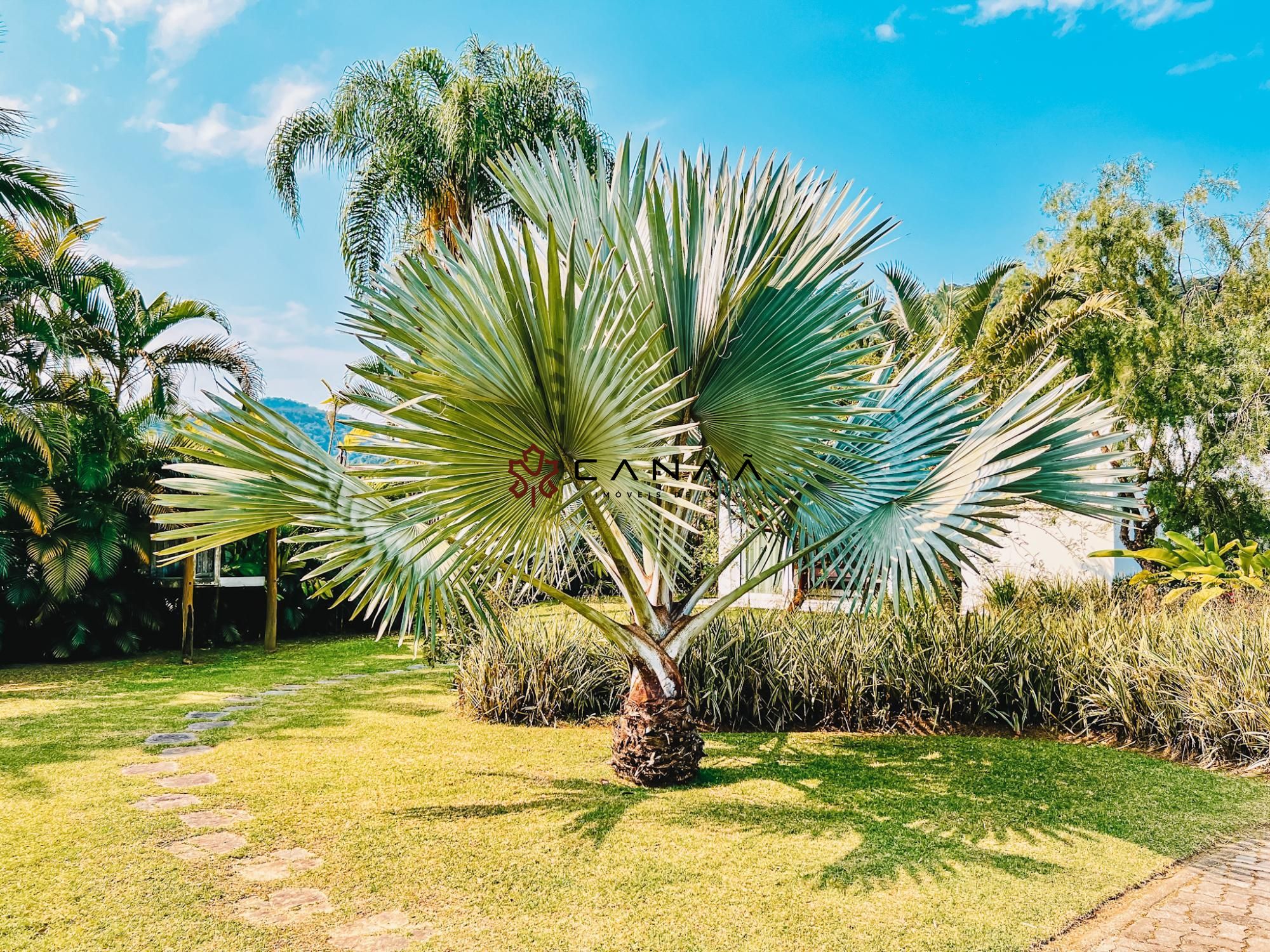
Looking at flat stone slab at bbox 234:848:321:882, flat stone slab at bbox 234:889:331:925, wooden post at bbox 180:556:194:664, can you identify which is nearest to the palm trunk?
flat stone slab at bbox 234:848:321:882

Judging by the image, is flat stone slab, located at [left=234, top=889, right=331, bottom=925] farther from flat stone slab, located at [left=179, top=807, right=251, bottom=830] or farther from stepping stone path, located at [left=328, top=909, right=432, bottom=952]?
flat stone slab, located at [left=179, top=807, right=251, bottom=830]

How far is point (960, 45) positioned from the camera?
45.0 ft

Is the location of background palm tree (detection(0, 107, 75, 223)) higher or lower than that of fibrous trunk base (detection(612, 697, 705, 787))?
higher

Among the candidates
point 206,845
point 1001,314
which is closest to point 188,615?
point 206,845

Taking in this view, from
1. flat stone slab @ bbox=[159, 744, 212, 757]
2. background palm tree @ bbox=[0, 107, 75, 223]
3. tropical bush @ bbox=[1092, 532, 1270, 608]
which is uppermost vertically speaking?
background palm tree @ bbox=[0, 107, 75, 223]

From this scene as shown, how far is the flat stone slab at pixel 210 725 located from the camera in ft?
21.1

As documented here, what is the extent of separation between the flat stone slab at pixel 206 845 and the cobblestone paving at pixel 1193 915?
361 centimetres

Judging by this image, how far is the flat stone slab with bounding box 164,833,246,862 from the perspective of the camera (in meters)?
3.83

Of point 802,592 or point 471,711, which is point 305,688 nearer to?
point 471,711

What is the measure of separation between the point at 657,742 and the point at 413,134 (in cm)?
1079

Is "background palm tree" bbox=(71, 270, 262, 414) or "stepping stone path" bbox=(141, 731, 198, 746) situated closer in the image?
"stepping stone path" bbox=(141, 731, 198, 746)

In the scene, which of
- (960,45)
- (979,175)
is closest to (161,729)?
(960,45)

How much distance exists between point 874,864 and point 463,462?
271 centimetres

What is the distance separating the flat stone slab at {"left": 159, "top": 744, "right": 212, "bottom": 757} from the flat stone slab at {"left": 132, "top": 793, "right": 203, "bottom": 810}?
100 centimetres
